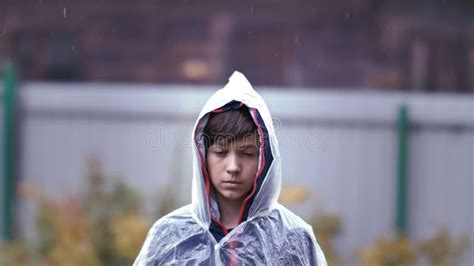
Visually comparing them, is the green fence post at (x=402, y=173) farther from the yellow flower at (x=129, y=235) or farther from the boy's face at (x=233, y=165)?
the boy's face at (x=233, y=165)

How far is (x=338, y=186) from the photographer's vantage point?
7941 mm

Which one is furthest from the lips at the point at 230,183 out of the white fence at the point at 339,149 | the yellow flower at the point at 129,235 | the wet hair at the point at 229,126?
the white fence at the point at 339,149

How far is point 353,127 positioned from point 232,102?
4.48 metres

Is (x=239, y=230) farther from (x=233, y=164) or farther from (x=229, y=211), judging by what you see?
(x=233, y=164)

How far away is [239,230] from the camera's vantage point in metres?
3.46

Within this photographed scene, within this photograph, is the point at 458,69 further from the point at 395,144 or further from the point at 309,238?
the point at 309,238

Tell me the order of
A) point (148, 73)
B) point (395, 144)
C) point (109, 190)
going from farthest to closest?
point (148, 73), point (395, 144), point (109, 190)

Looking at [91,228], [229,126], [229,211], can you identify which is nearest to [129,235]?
[91,228]

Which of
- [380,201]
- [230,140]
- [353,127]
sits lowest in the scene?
[380,201]

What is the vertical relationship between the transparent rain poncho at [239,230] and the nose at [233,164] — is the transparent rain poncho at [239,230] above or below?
below

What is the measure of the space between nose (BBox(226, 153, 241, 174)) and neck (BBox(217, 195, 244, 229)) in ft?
0.51

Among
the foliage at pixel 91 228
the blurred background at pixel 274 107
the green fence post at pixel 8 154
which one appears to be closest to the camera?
the foliage at pixel 91 228

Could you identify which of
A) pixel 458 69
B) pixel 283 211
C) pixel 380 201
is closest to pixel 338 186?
pixel 380 201

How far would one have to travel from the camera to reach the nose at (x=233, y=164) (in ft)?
11.1
